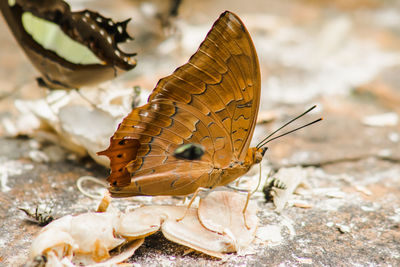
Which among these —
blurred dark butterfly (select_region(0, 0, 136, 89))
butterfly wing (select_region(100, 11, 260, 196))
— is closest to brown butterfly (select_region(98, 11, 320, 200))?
butterfly wing (select_region(100, 11, 260, 196))

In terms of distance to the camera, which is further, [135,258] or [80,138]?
[80,138]

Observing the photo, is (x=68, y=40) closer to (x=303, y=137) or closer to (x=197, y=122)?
(x=197, y=122)

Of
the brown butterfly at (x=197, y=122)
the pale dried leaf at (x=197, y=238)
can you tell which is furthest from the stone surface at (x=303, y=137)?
the brown butterfly at (x=197, y=122)

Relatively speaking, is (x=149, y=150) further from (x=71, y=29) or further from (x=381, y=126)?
(x=381, y=126)

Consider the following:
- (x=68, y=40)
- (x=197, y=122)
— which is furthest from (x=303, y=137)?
(x=68, y=40)

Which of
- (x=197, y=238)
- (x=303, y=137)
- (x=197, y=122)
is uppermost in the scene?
(x=303, y=137)

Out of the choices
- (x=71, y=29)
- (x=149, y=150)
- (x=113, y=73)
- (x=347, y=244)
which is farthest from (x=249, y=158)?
(x=71, y=29)
